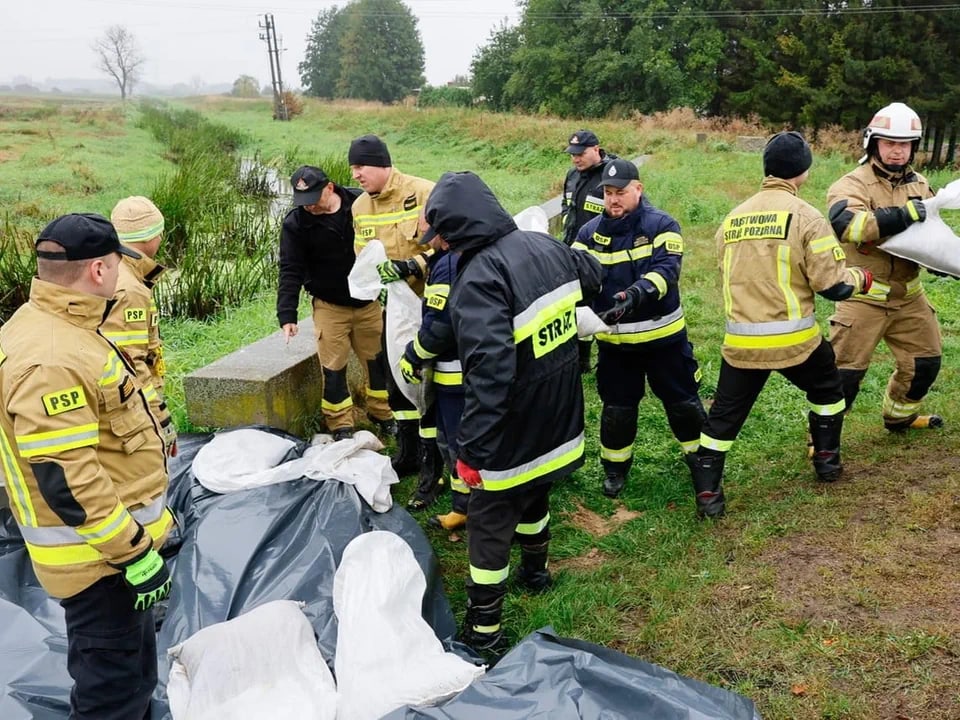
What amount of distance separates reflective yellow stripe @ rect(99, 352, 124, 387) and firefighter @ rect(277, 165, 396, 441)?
2.50 meters

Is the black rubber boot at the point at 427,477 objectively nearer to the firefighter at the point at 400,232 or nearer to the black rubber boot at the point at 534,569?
the firefighter at the point at 400,232

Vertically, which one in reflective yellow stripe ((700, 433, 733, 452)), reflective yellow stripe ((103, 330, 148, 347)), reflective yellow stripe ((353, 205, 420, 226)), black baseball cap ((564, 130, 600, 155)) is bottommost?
reflective yellow stripe ((700, 433, 733, 452))

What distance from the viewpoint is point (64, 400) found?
2.19m

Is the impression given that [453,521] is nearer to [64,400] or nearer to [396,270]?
[396,270]

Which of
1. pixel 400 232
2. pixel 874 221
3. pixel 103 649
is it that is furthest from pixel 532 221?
pixel 103 649

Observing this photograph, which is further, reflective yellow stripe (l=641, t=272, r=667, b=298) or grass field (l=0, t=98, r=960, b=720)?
reflective yellow stripe (l=641, t=272, r=667, b=298)

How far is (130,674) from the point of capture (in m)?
2.51

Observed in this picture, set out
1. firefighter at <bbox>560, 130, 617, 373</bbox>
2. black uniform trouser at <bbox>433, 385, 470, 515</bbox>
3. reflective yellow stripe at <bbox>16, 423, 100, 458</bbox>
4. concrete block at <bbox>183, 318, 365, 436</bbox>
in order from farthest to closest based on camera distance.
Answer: firefighter at <bbox>560, 130, 617, 373</bbox> < concrete block at <bbox>183, 318, 365, 436</bbox> < black uniform trouser at <bbox>433, 385, 470, 515</bbox> < reflective yellow stripe at <bbox>16, 423, 100, 458</bbox>

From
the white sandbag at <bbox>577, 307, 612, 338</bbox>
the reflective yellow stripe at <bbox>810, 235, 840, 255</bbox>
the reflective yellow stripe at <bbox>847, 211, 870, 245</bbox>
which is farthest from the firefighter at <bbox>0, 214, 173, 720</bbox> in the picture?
the reflective yellow stripe at <bbox>847, 211, 870, 245</bbox>

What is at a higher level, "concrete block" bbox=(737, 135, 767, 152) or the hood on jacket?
the hood on jacket

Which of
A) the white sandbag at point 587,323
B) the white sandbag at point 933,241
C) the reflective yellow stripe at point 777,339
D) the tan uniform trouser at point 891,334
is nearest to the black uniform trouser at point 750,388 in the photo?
the reflective yellow stripe at point 777,339

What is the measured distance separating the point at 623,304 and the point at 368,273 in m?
1.46

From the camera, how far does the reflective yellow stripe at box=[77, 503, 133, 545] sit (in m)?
2.24

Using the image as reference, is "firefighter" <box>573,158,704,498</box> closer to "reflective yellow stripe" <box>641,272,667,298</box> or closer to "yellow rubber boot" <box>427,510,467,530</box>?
"reflective yellow stripe" <box>641,272,667,298</box>
